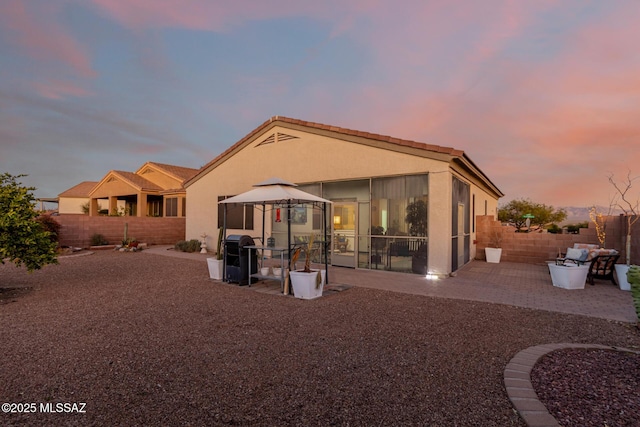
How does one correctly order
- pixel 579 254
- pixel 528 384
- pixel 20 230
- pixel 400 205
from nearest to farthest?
pixel 528 384 < pixel 20 230 < pixel 400 205 < pixel 579 254

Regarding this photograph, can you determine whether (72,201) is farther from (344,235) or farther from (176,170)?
(344,235)

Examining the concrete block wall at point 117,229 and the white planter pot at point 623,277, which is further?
the concrete block wall at point 117,229

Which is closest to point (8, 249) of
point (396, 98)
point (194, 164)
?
point (396, 98)

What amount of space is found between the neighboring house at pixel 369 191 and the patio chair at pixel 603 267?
3280 millimetres

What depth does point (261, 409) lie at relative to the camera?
8.22ft

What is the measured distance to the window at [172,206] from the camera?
72.2ft

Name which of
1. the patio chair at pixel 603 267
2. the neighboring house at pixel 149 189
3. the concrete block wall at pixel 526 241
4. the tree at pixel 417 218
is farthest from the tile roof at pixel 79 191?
the patio chair at pixel 603 267

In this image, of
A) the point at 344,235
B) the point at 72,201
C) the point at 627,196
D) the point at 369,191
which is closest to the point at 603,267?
the point at 627,196

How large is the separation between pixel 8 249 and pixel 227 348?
17.9 feet

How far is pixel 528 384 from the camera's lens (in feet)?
9.40

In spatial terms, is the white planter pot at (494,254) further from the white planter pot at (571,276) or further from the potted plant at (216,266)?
the potted plant at (216,266)

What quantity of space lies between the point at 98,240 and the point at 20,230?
464 inches

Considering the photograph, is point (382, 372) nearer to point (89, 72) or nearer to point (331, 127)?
point (331, 127)

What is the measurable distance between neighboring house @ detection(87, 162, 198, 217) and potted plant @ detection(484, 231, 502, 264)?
1801cm
